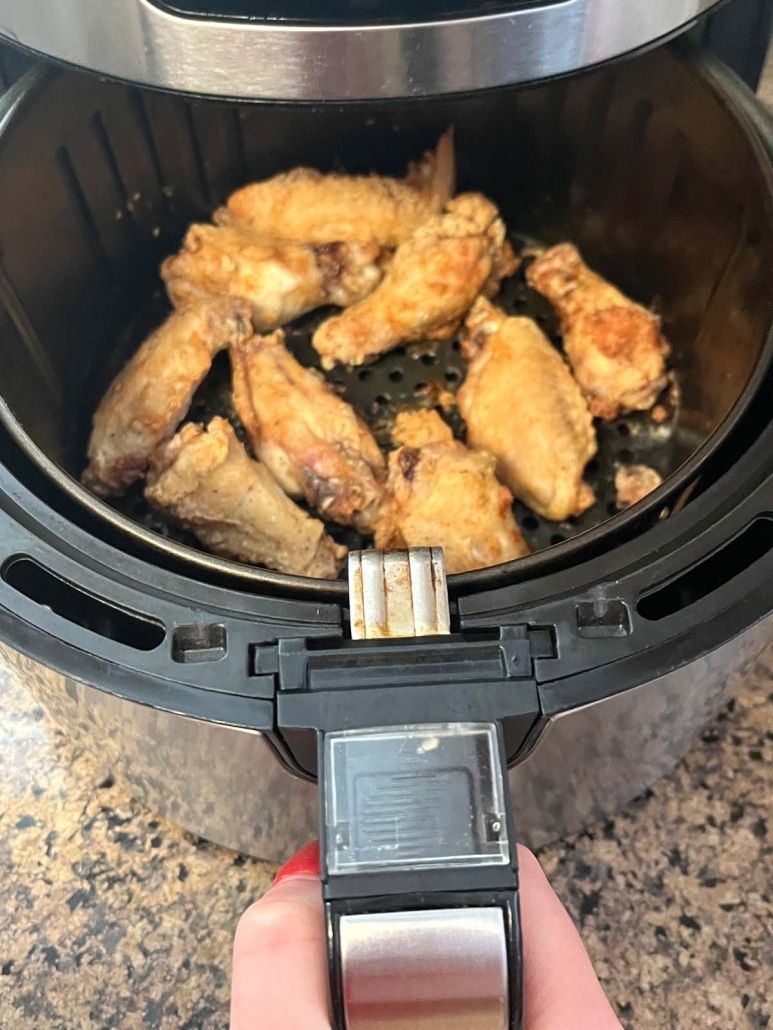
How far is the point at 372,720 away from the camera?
1.40 ft

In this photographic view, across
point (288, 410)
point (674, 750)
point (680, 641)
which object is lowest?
point (674, 750)

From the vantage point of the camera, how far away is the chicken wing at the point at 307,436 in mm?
755

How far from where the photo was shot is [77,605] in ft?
1.69

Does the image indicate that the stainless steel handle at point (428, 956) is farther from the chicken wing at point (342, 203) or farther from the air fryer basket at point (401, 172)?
the chicken wing at point (342, 203)

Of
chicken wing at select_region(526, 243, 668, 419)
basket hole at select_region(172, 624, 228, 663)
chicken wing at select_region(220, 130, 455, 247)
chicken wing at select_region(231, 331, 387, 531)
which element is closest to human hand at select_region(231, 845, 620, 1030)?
basket hole at select_region(172, 624, 228, 663)

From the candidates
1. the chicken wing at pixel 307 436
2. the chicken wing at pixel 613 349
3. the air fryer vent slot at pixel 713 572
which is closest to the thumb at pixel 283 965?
the air fryer vent slot at pixel 713 572

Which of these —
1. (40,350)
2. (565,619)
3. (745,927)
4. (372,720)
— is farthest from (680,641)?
(40,350)

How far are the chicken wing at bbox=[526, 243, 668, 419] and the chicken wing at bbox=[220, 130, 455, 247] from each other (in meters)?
0.18

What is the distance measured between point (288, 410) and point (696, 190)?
0.39 m

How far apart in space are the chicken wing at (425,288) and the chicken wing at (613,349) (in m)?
0.10

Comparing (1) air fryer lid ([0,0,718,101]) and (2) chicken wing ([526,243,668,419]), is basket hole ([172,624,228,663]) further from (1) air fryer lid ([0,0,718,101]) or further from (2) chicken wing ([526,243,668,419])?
(2) chicken wing ([526,243,668,419])

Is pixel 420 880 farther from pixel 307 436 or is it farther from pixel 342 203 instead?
pixel 342 203

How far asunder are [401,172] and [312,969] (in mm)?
760

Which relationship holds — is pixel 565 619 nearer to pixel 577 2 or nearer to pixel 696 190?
pixel 577 2
